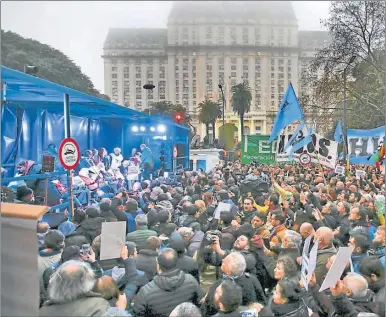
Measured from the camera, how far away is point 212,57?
2795mm

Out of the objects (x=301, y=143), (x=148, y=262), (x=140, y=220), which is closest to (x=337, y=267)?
(x=301, y=143)

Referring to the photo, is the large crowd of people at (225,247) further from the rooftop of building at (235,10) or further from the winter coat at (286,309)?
the rooftop of building at (235,10)

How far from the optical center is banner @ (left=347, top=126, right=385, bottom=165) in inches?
A: 106

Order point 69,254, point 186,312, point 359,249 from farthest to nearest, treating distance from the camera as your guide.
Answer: point 359,249, point 69,254, point 186,312

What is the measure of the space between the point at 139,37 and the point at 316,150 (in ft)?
3.83

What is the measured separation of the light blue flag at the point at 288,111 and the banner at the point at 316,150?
0.08 metres

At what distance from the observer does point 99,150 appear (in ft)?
8.98

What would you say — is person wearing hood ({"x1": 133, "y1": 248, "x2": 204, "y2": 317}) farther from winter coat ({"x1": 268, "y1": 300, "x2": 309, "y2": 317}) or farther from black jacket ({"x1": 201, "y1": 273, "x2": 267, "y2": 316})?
winter coat ({"x1": 268, "y1": 300, "x2": 309, "y2": 317})

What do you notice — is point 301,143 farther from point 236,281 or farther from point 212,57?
point 236,281

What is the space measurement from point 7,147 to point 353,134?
5.91 feet

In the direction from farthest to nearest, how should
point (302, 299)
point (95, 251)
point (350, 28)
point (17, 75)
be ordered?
point (350, 28) < point (95, 251) < point (302, 299) < point (17, 75)

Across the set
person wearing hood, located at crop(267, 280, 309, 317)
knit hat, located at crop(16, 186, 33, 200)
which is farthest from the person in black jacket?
knit hat, located at crop(16, 186, 33, 200)

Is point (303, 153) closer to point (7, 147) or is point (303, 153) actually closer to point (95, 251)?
point (95, 251)

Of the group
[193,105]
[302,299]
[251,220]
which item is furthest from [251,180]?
[302,299]
